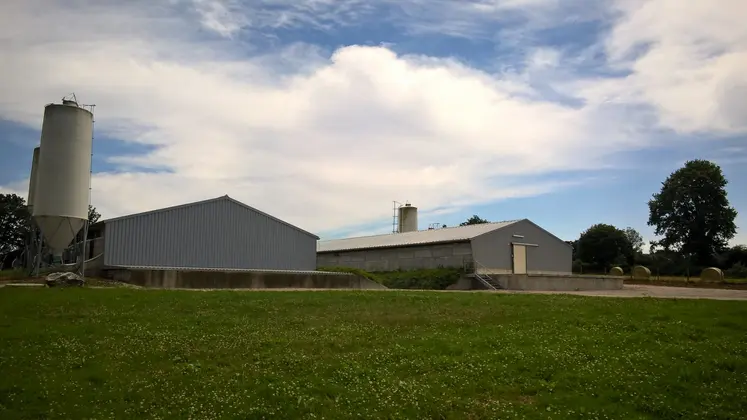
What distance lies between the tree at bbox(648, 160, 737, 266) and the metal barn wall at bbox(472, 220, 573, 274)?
35.2 meters

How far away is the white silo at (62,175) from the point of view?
2909 centimetres

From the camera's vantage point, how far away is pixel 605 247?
8106 cm

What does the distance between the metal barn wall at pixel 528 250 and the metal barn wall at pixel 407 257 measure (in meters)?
1.48

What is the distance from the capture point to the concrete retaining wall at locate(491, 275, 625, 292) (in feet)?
137

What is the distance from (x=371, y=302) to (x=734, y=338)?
11.0 metres

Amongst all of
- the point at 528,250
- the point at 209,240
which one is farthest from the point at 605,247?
the point at 209,240

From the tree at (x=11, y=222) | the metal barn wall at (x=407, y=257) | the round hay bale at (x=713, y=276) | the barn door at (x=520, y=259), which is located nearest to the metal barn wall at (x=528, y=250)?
the barn door at (x=520, y=259)

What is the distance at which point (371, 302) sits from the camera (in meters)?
21.7

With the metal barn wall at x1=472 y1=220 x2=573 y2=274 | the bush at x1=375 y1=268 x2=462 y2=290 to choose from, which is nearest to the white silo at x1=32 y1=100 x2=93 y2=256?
the bush at x1=375 y1=268 x2=462 y2=290

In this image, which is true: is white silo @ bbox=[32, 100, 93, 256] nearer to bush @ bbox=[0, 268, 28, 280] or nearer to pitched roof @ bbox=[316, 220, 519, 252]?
bush @ bbox=[0, 268, 28, 280]

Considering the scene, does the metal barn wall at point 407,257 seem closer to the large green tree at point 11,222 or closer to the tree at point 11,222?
the large green tree at point 11,222

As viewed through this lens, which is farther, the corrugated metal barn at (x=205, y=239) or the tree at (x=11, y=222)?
the tree at (x=11, y=222)

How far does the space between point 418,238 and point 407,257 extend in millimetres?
2912

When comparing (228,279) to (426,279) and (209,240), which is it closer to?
(209,240)
